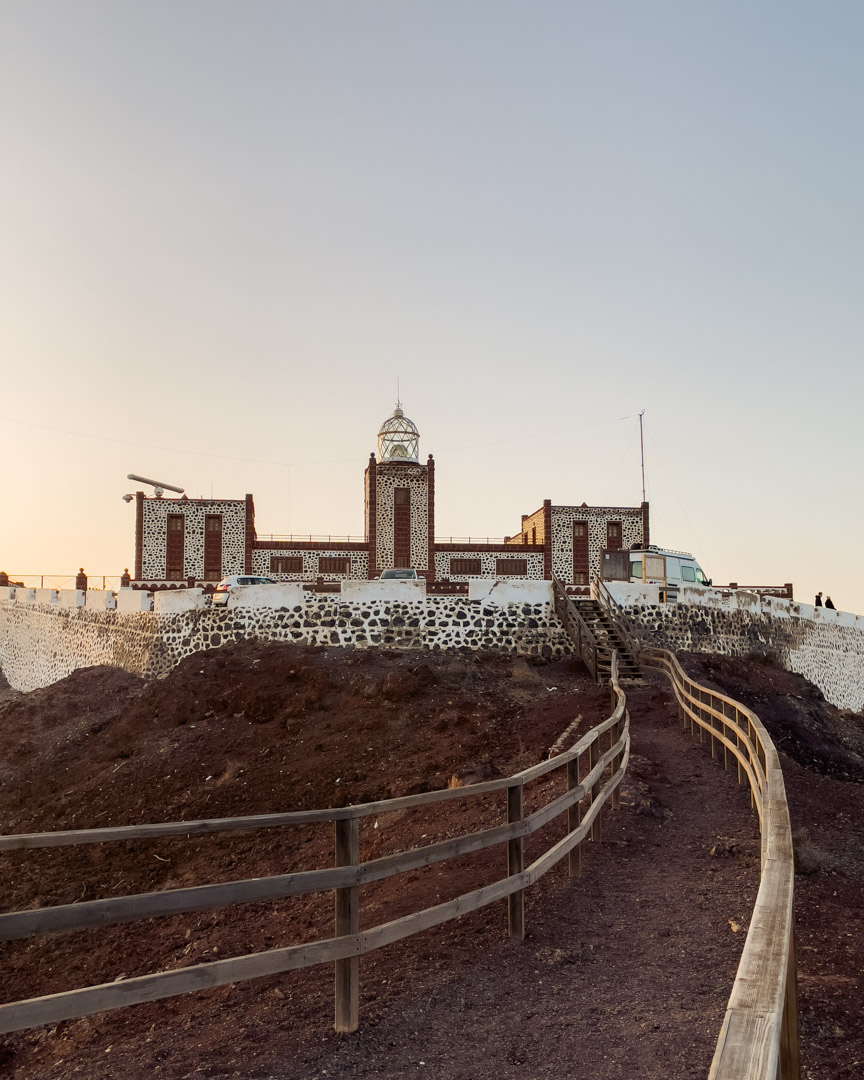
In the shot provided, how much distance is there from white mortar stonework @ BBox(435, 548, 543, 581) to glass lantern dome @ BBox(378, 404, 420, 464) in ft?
19.0

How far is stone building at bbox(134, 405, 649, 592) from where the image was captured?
127 ft

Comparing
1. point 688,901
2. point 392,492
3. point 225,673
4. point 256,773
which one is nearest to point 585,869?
point 688,901

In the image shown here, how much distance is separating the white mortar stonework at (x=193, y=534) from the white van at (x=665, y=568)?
18.1 m

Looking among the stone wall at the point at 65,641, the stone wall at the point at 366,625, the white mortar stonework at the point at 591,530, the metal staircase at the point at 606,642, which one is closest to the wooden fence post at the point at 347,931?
the metal staircase at the point at 606,642

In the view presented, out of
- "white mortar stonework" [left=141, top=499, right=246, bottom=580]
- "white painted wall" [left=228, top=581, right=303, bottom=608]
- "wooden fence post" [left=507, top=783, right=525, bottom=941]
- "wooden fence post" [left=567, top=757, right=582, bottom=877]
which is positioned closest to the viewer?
"wooden fence post" [left=507, top=783, right=525, bottom=941]

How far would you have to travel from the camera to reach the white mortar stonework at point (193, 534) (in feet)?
127

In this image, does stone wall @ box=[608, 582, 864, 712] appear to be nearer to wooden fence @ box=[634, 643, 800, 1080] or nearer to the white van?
the white van

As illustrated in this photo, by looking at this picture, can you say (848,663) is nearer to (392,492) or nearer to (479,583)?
(479,583)

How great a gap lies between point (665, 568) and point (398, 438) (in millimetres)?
18214

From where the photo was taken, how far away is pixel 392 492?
131 feet

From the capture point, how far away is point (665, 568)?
94.8 ft

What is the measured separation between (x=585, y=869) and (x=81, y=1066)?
4.31m

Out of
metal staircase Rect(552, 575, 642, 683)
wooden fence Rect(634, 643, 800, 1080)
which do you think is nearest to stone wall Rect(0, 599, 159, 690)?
metal staircase Rect(552, 575, 642, 683)

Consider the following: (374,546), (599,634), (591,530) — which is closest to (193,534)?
(374,546)
